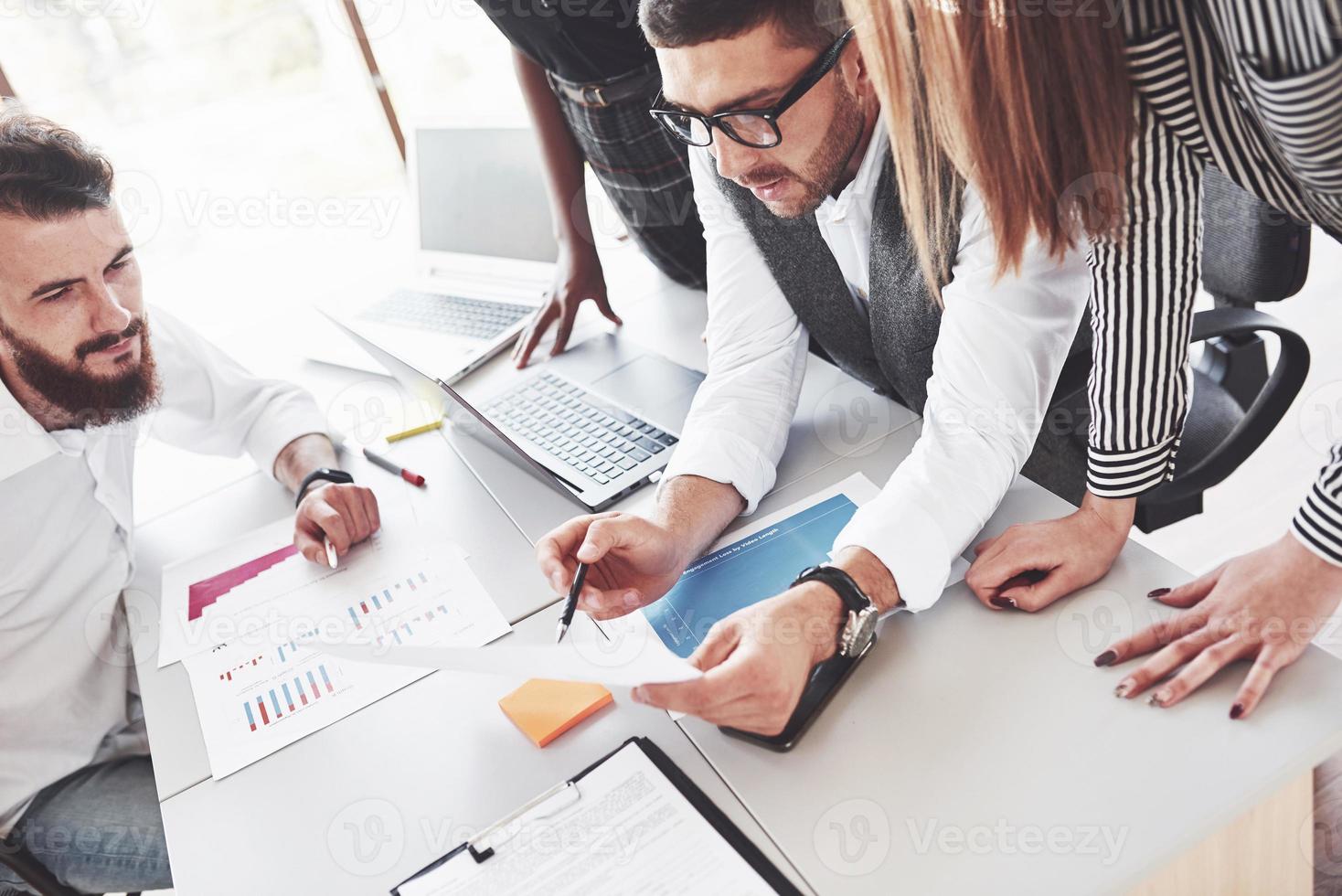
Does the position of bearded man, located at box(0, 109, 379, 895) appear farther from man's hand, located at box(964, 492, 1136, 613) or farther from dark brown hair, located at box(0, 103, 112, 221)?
man's hand, located at box(964, 492, 1136, 613)

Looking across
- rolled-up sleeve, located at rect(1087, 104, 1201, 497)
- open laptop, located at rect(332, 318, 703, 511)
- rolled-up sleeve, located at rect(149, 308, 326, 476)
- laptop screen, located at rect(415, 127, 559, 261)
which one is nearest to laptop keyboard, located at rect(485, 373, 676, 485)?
open laptop, located at rect(332, 318, 703, 511)

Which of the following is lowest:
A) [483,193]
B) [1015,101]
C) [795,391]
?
[795,391]

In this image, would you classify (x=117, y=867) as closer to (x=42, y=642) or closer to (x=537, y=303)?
(x=42, y=642)

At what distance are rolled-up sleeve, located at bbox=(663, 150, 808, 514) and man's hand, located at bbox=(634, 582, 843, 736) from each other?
0.86ft

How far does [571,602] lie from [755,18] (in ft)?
2.06

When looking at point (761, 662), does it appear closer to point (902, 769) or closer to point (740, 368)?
point (902, 769)

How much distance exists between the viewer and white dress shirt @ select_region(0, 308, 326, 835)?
1221 millimetres

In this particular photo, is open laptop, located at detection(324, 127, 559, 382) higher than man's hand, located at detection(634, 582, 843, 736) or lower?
higher

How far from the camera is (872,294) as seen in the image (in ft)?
4.00

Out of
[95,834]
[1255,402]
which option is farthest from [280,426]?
[1255,402]

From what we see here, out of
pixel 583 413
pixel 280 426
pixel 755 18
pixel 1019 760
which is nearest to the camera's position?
pixel 1019 760

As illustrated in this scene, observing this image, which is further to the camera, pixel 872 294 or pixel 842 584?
pixel 872 294

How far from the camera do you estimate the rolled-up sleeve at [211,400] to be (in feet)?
4.96

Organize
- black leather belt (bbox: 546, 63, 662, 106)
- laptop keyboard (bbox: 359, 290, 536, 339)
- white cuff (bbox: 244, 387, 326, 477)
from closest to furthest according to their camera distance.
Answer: white cuff (bbox: 244, 387, 326, 477) → black leather belt (bbox: 546, 63, 662, 106) → laptop keyboard (bbox: 359, 290, 536, 339)
